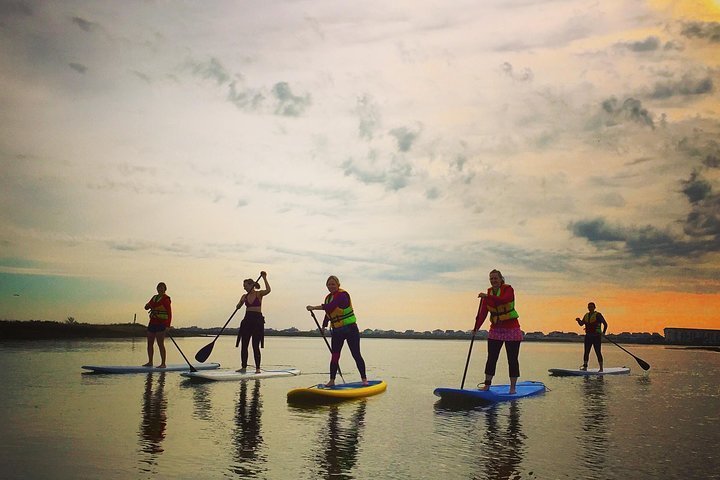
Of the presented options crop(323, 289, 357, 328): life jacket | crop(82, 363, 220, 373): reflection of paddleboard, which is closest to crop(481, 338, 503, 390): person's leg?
crop(323, 289, 357, 328): life jacket

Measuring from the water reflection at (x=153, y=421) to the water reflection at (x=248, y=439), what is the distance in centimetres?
88

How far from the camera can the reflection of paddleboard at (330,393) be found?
11984mm

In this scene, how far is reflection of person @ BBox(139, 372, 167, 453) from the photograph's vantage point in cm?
786

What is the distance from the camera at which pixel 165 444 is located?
25.7 feet

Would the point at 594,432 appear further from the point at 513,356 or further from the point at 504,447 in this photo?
the point at 513,356

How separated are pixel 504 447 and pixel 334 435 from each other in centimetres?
217

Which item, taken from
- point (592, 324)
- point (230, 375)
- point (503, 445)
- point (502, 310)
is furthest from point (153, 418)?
point (592, 324)

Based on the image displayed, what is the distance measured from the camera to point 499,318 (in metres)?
12.8

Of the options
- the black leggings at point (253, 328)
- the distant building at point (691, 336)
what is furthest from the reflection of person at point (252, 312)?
the distant building at point (691, 336)

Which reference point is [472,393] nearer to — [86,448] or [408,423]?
[408,423]

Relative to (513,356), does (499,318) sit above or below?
above

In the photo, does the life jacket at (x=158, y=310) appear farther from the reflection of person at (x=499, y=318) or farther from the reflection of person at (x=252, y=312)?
the reflection of person at (x=499, y=318)

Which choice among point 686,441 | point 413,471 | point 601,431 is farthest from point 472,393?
point 413,471

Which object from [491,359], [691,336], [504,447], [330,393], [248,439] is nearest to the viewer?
[504,447]
